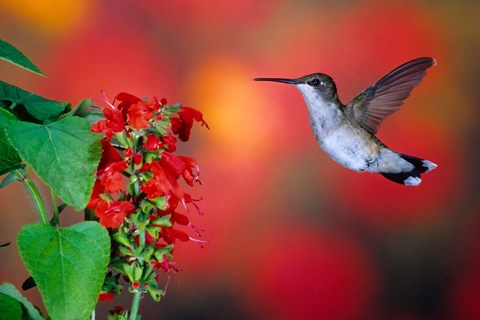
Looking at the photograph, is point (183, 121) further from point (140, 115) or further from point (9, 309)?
point (9, 309)

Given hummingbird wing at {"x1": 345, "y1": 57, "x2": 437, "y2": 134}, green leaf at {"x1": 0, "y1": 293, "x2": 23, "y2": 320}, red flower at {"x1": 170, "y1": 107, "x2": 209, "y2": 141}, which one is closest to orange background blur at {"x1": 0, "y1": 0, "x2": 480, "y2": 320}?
hummingbird wing at {"x1": 345, "y1": 57, "x2": 437, "y2": 134}

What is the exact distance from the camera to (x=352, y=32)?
1533 millimetres

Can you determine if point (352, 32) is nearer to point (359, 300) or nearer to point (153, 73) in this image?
point (153, 73)

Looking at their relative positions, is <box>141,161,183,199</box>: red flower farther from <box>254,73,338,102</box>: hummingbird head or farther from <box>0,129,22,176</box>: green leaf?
<box>254,73,338,102</box>: hummingbird head

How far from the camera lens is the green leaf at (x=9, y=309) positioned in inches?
18.3

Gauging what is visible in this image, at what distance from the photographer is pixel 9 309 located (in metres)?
0.47

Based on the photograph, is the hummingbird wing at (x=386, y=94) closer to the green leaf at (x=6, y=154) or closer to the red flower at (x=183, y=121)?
the red flower at (x=183, y=121)

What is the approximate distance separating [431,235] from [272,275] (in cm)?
39

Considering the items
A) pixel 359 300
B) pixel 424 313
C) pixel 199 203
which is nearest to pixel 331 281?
pixel 359 300

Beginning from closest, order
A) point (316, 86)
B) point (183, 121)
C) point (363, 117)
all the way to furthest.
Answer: point (183, 121)
point (316, 86)
point (363, 117)

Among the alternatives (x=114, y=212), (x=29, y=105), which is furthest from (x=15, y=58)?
(x=114, y=212)

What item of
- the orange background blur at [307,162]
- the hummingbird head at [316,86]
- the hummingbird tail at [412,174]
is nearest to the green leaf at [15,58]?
the hummingbird head at [316,86]

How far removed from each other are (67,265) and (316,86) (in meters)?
0.55

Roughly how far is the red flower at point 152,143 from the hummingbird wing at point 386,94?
54 cm
